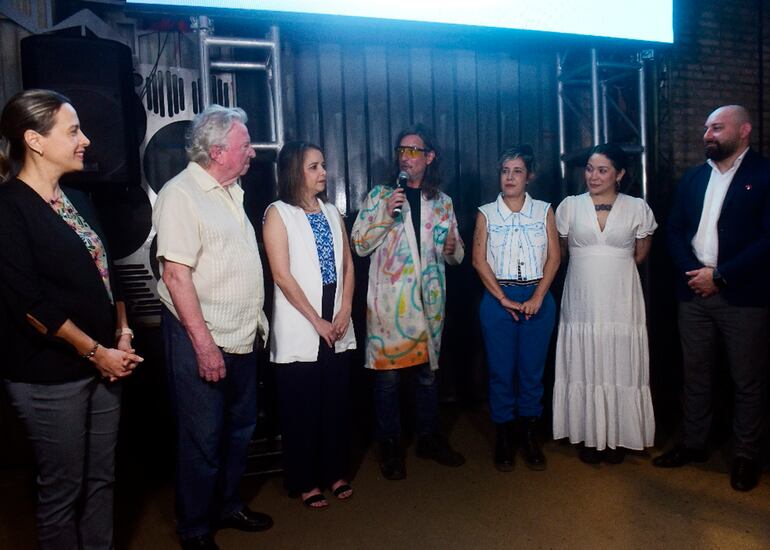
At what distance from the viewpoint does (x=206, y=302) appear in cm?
197

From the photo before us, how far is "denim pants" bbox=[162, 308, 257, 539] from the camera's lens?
77.6 inches

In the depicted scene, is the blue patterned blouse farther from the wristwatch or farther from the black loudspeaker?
the wristwatch

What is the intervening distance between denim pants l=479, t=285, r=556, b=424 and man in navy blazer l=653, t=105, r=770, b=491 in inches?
25.5

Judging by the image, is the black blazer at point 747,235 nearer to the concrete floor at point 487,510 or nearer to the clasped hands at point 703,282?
the clasped hands at point 703,282

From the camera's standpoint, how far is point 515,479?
2648 mm

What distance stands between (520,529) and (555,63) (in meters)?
2.93

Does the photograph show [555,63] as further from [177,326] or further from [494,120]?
[177,326]

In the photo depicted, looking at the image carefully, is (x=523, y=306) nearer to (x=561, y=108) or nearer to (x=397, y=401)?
(x=397, y=401)

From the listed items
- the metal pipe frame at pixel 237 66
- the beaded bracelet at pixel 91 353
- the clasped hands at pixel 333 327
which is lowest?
the clasped hands at pixel 333 327

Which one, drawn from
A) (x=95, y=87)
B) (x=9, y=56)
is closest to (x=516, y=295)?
(x=95, y=87)

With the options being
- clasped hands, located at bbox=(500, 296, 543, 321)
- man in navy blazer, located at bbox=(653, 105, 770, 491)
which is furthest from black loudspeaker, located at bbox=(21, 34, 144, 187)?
man in navy blazer, located at bbox=(653, 105, 770, 491)

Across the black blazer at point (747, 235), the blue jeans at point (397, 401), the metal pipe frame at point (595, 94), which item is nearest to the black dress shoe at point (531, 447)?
the blue jeans at point (397, 401)

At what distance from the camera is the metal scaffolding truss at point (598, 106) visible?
3.43 meters

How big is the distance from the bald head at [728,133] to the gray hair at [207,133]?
209cm
